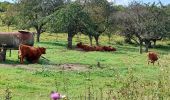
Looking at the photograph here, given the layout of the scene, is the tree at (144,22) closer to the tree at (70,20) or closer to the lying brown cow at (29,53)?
the tree at (70,20)

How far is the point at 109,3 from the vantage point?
208 feet

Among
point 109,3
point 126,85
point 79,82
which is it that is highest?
point 109,3

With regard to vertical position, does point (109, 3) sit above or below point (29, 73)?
above

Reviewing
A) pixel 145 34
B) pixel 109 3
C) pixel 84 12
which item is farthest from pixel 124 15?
pixel 84 12

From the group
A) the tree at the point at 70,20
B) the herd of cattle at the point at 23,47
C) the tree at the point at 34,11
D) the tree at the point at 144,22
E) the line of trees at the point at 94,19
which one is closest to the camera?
the herd of cattle at the point at 23,47

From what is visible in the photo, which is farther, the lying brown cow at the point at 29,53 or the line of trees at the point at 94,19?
the line of trees at the point at 94,19

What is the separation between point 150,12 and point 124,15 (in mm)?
3562

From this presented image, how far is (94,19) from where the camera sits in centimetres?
5831

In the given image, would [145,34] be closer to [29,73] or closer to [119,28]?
[119,28]

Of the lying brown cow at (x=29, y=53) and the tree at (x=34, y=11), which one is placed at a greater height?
the tree at (x=34, y=11)

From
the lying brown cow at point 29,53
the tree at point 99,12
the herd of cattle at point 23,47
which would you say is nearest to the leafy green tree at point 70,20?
the tree at point 99,12

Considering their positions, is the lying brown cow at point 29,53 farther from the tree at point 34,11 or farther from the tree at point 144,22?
the tree at point 34,11

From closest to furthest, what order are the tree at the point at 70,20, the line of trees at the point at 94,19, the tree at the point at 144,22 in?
1. the tree at the point at 70,20
2. the line of trees at the point at 94,19
3. the tree at the point at 144,22

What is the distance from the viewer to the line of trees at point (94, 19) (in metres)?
48.5
